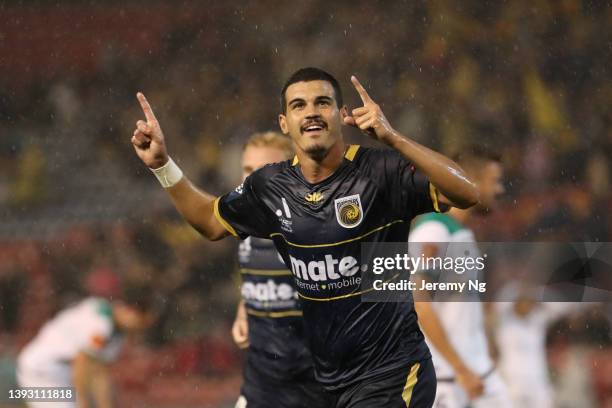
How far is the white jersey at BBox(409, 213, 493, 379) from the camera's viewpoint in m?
6.04

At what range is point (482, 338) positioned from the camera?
21.4 ft

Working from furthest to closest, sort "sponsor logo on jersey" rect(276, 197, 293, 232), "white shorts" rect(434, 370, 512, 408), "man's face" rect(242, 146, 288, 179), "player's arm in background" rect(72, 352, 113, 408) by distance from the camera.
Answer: "player's arm in background" rect(72, 352, 113, 408) → "white shorts" rect(434, 370, 512, 408) → "man's face" rect(242, 146, 288, 179) → "sponsor logo on jersey" rect(276, 197, 293, 232)

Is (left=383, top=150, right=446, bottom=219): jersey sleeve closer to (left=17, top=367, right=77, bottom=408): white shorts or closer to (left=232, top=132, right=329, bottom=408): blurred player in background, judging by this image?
(left=232, top=132, right=329, bottom=408): blurred player in background

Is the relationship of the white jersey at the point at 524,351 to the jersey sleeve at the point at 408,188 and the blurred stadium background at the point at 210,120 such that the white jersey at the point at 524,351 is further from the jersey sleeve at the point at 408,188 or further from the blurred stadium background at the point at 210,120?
the jersey sleeve at the point at 408,188

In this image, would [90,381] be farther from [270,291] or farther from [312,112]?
[312,112]

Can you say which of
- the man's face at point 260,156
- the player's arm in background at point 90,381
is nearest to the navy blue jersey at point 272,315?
the man's face at point 260,156

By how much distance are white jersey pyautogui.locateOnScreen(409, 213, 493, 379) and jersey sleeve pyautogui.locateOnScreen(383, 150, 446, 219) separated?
6.10ft

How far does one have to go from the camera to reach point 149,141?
445cm

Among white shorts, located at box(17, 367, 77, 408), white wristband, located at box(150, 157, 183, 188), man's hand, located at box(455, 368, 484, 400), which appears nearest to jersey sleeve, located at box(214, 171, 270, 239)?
white wristband, located at box(150, 157, 183, 188)

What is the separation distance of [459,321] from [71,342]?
2829 millimetres

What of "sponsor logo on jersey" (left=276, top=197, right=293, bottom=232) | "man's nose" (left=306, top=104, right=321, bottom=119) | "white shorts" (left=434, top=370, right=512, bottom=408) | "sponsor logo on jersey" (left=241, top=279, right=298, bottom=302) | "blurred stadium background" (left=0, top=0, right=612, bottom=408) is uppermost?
"blurred stadium background" (left=0, top=0, right=612, bottom=408)

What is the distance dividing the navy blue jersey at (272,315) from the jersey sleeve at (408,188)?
150 centimetres

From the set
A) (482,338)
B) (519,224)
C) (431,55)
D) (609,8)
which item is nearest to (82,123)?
(431,55)

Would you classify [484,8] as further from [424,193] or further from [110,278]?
[424,193]
